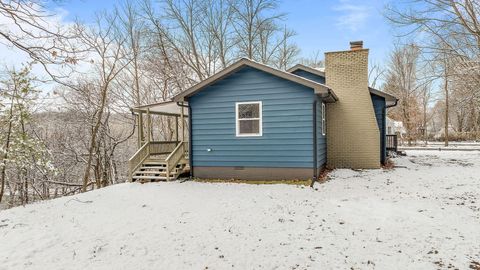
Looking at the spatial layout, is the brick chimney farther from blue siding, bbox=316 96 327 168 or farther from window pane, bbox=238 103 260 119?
window pane, bbox=238 103 260 119

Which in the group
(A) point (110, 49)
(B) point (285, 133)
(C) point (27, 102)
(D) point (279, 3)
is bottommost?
(B) point (285, 133)

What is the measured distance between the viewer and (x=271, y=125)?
1008 centimetres

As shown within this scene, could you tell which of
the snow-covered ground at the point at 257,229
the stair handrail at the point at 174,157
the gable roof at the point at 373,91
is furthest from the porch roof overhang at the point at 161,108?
the gable roof at the point at 373,91

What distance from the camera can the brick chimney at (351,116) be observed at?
11945 mm

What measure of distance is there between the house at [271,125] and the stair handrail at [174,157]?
4 cm

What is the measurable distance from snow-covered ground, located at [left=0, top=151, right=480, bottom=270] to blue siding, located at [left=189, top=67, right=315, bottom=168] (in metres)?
1.32

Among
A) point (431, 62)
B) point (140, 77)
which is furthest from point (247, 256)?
point (140, 77)

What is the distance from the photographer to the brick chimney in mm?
11945

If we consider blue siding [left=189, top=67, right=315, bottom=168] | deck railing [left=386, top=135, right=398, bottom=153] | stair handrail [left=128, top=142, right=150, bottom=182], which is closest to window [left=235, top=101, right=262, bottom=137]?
blue siding [left=189, top=67, right=315, bottom=168]

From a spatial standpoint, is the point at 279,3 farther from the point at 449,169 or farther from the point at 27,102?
the point at 27,102

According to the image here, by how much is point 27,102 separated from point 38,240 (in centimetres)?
489

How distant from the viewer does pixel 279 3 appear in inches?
955

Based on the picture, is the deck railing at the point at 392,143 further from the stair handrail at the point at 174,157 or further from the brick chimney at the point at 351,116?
the stair handrail at the point at 174,157

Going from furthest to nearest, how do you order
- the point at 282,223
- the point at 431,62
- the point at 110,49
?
the point at 110,49 → the point at 431,62 → the point at 282,223
